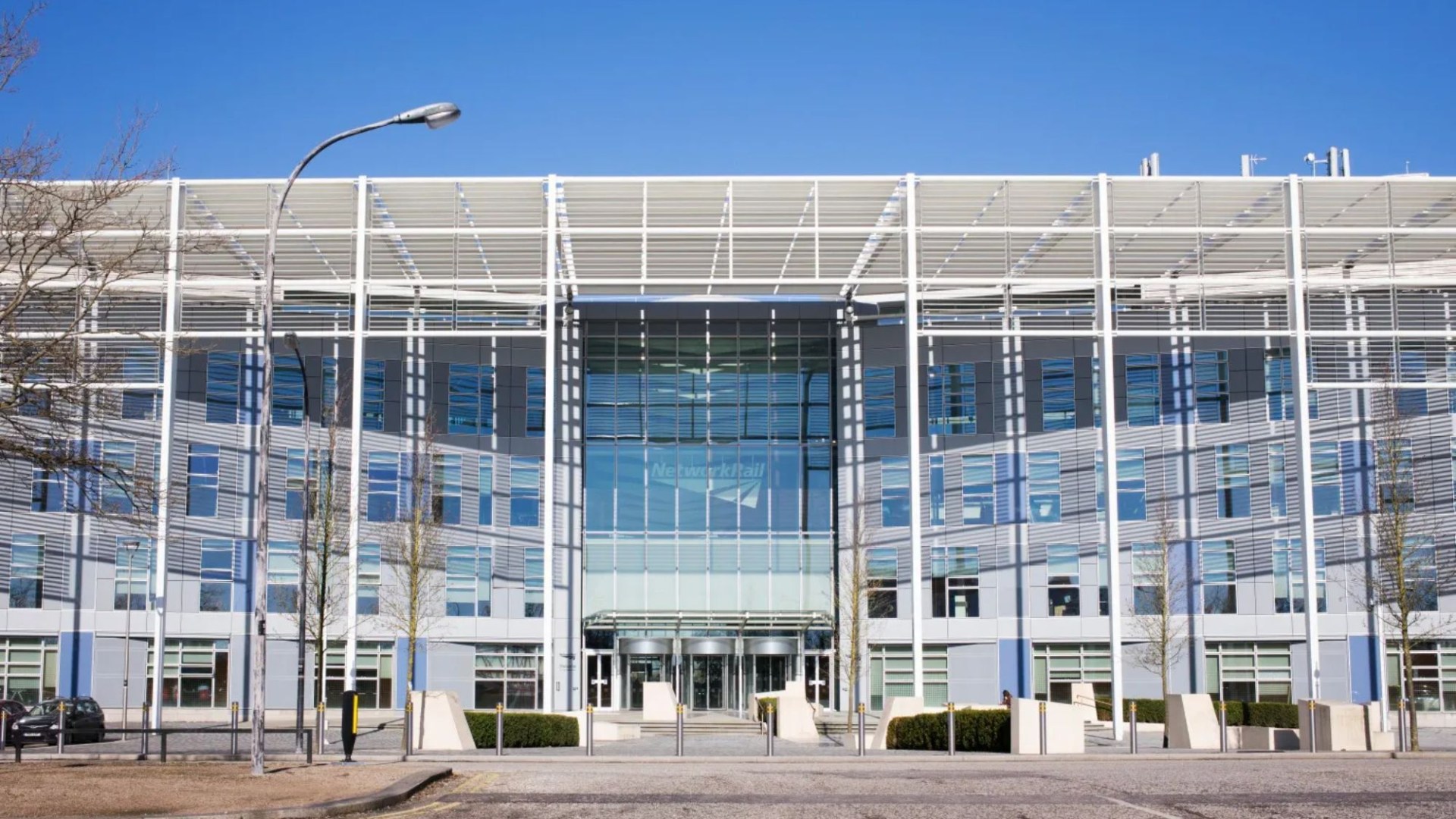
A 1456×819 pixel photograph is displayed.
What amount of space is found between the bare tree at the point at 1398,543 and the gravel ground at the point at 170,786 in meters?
24.7

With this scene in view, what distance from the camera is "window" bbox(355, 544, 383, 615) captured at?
47.3 m

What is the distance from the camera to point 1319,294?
45469 mm

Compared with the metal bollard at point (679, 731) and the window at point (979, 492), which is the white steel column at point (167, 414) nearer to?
the metal bollard at point (679, 731)

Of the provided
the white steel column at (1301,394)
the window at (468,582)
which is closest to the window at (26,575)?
the window at (468,582)

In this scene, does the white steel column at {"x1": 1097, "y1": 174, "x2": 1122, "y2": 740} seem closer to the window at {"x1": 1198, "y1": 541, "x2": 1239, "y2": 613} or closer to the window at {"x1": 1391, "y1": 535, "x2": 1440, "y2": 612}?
the window at {"x1": 1198, "y1": 541, "x2": 1239, "y2": 613}

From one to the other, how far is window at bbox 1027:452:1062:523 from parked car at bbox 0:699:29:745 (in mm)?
29163

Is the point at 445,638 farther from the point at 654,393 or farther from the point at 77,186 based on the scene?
the point at 77,186

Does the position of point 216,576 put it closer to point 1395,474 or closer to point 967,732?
point 967,732

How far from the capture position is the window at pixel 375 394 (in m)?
47.8

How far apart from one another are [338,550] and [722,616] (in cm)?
1319

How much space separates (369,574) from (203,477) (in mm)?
5909

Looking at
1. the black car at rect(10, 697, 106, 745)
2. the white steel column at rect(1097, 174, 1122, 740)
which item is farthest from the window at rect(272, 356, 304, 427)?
the white steel column at rect(1097, 174, 1122, 740)

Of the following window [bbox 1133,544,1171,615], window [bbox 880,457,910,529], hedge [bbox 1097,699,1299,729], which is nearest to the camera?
hedge [bbox 1097,699,1299,729]

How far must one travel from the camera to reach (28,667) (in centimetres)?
4606
